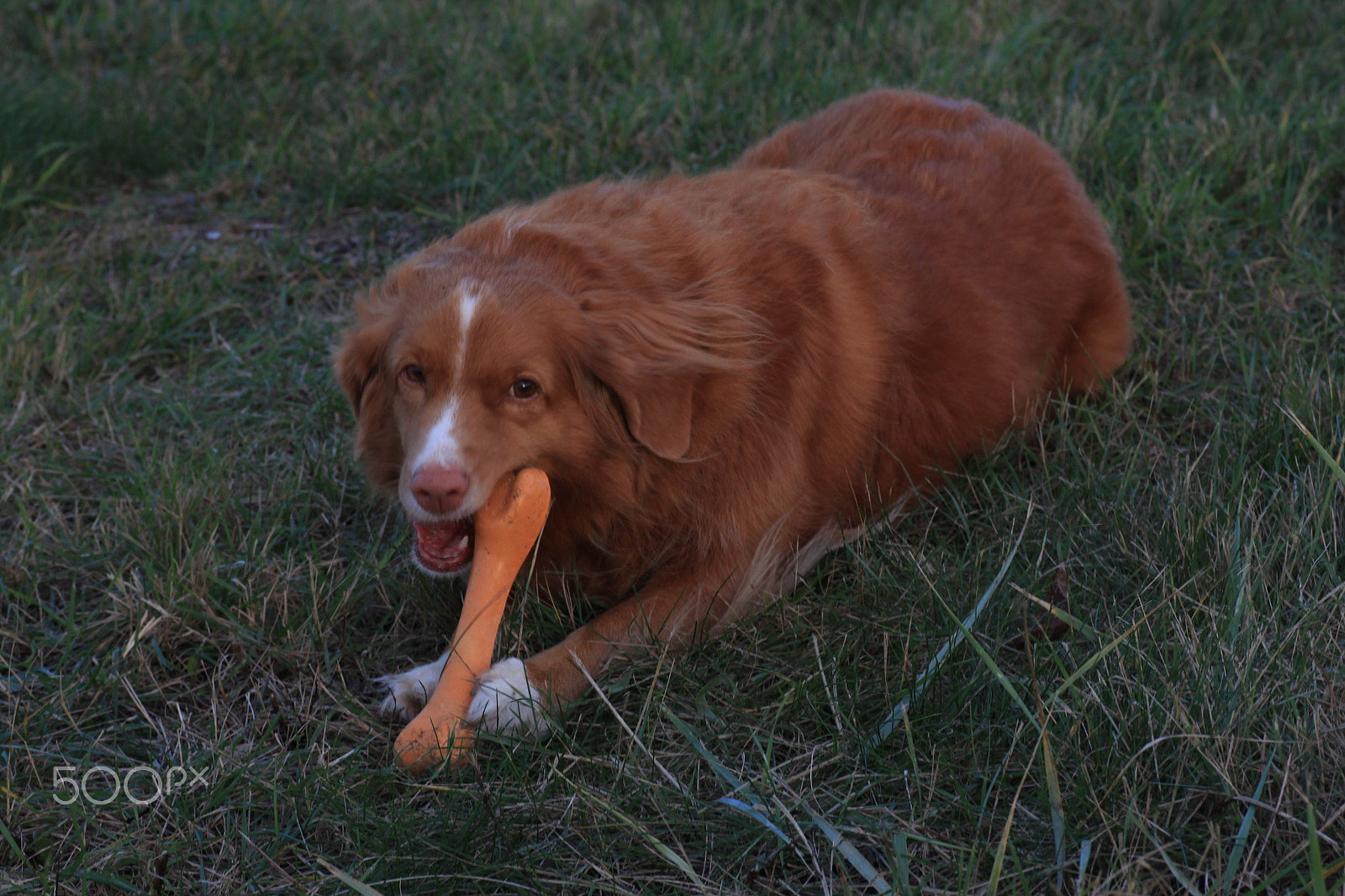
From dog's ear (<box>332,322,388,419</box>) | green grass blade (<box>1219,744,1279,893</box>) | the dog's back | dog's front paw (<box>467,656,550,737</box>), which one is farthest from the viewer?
the dog's back

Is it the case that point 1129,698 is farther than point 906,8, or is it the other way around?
point 906,8

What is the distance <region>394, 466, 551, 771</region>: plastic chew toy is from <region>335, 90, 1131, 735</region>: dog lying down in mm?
51

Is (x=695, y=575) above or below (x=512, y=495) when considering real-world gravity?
below

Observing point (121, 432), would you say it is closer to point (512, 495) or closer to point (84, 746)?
point (84, 746)

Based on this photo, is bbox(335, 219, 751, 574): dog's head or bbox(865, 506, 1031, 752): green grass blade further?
bbox(335, 219, 751, 574): dog's head

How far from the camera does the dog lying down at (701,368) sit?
8.83 ft

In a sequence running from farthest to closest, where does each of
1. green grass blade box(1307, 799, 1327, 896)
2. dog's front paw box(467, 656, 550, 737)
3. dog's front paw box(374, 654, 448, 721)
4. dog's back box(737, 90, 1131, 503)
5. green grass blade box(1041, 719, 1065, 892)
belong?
dog's back box(737, 90, 1131, 503)
dog's front paw box(374, 654, 448, 721)
dog's front paw box(467, 656, 550, 737)
green grass blade box(1041, 719, 1065, 892)
green grass blade box(1307, 799, 1327, 896)

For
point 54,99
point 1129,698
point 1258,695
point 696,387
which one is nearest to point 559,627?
point 696,387

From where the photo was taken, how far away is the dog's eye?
8.81 feet

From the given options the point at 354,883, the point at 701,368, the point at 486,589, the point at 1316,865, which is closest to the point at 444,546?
the point at 486,589

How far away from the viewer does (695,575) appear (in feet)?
9.89

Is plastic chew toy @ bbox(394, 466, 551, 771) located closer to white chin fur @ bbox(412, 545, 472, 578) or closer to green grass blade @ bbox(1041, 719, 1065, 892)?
white chin fur @ bbox(412, 545, 472, 578)

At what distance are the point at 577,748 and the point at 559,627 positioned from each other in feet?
1.61

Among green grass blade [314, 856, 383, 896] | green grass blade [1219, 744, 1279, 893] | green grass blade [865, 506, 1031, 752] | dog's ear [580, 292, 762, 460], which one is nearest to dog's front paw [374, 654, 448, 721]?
green grass blade [314, 856, 383, 896]
